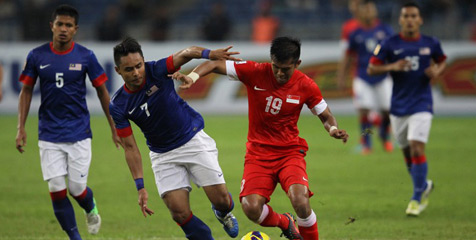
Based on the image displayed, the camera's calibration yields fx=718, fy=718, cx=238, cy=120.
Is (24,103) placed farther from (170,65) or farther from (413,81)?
(413,81)

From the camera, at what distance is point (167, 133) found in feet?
22.6

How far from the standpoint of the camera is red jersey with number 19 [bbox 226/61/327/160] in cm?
692

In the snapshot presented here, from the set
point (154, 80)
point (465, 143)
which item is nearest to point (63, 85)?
→ point (154, 80)

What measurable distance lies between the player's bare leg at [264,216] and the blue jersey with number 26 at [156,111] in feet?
2.79

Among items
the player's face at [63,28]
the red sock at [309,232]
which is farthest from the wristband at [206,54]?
the player's face at [63,28]

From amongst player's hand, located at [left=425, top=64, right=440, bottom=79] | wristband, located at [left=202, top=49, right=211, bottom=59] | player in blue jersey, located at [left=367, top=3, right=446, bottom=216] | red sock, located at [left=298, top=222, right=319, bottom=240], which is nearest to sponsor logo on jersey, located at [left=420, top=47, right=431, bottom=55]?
player in blue jersey, located at [left=367, top=3, right=446, bottom=216]

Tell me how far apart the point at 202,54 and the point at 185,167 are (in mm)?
1190

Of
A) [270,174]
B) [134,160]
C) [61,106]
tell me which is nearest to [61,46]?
[61,106]

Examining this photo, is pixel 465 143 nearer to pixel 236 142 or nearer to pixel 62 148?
pixel 236 142

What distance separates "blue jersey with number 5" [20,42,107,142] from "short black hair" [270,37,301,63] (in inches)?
90.0

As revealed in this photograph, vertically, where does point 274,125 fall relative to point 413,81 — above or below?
above

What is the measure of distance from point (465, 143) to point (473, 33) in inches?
236

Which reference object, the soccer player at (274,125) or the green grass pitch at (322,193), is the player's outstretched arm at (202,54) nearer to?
the soccer player at (274,125)

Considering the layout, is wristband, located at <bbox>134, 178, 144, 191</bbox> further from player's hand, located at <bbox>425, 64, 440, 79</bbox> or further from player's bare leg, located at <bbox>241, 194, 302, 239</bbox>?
player's hand, located at <bbox>425, 64, 440, 79</bbox>
